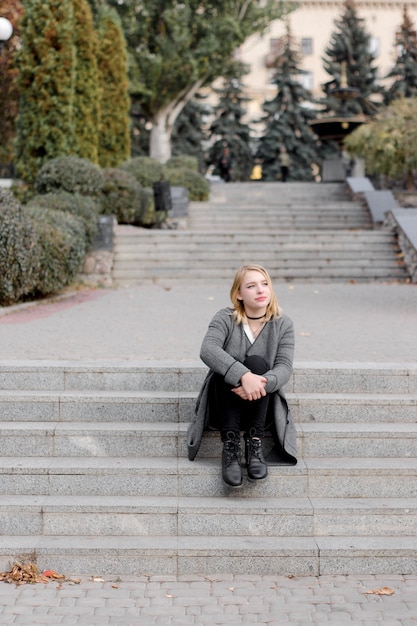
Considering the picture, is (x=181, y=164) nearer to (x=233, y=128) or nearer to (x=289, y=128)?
(x=289, y=128)

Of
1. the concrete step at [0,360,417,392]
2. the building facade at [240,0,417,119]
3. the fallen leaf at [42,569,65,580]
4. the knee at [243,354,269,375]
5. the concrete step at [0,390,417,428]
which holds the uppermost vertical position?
the building facade at [240,0,417,119]

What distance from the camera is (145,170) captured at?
2172cm

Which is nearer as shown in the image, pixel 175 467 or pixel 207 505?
pixel 207 505

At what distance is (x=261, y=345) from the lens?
5391 millimetres

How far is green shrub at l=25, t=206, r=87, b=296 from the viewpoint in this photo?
1196 centimetres

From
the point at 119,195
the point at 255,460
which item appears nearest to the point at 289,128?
the point at 119,195

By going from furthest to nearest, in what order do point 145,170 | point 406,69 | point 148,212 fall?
1. point 406,69
2. point 145,170
3. point 148,212

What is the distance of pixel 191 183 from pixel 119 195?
4.25 m

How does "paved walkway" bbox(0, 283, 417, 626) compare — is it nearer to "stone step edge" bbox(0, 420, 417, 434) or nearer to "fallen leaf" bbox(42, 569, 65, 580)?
"fallen leaf" bbox(42, 569, 65, 580)

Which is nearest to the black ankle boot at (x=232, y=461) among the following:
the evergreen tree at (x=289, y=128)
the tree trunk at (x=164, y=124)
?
the tree trunk at (x=164, y=124)

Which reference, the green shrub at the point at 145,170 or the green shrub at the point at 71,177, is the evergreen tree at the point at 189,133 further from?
the green shrub at the point at 71,177

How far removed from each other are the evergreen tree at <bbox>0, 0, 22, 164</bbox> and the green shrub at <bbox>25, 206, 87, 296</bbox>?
11.0 m

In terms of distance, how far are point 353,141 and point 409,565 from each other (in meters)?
17.2

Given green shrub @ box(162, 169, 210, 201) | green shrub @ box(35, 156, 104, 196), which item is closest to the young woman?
green shrub @ box(35, 156, 104, 196)
